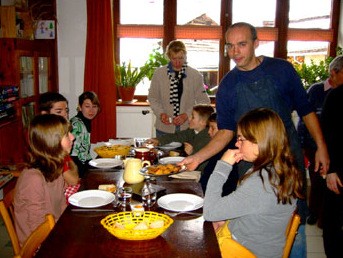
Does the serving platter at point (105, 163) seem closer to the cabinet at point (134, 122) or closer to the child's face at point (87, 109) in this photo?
the child's face at point (87, 109)

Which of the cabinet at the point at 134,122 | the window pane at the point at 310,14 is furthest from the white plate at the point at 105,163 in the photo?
the window pane at the point at 310,14

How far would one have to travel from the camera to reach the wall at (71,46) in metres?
4.81

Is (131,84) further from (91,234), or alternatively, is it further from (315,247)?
(91,234)

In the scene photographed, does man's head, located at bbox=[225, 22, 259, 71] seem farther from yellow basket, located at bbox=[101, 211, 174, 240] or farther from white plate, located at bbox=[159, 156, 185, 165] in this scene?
yellow basket, located at bbox=[101, 211, 174, 240]

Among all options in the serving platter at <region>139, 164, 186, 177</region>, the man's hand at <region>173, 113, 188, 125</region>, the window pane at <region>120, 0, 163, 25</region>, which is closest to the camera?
the serving platter at <region>139, 164, 186, 177</region>

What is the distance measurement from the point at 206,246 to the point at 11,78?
2811mm

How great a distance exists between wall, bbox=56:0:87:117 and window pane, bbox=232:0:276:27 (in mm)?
1914

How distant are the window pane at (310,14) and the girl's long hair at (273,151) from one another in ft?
12.8

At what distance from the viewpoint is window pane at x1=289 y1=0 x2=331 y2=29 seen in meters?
5.16

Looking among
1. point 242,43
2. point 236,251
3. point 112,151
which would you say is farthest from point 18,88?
point 236,251

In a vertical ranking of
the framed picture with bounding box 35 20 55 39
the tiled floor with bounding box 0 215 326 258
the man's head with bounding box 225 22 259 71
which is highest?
the framed picture with bounding box 35 20 55 39

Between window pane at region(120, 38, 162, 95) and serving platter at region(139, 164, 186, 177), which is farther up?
window pane at region(120, 38, 162, 95)

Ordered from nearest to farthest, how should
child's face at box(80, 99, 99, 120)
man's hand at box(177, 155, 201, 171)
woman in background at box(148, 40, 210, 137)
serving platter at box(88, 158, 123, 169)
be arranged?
man's hand at box(177, 155, 201, 171) → serving platter at box(88, 158, 123, 169) → child's face at box(80, 99, 99, 120) → woman in background at box(148, 40, 210, 137)

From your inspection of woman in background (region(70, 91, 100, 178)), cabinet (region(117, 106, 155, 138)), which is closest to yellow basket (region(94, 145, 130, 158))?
woman in background (region(70, 91, 100, 178))
